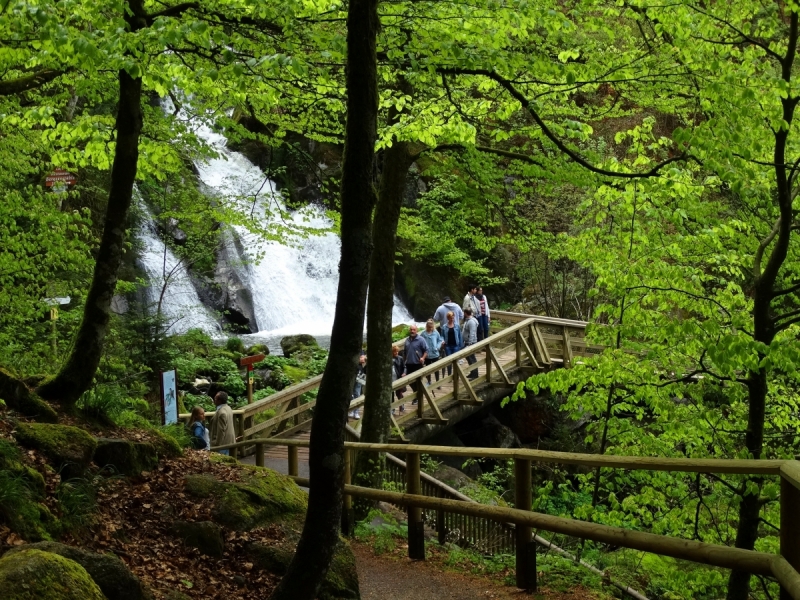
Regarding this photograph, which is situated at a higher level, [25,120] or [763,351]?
[25,120]

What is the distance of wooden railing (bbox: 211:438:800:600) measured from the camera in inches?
107

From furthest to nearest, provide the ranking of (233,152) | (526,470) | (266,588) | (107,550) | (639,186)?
(233,152) → (639,186) → (526,470) → (266,588) → (107,550)

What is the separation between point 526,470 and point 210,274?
19277 millimetres

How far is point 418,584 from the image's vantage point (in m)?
5.45

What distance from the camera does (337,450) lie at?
12.0ft

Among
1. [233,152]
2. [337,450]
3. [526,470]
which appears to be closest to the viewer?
[337,450]

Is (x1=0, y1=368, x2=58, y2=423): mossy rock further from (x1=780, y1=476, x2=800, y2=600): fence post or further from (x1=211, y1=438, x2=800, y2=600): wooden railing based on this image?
(x1=780, y1=476, x2=800, y2=600): fence post

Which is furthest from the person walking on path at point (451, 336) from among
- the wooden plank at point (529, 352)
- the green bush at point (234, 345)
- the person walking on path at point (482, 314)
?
the green bush at point (234, 345)

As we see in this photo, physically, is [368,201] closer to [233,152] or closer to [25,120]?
[25,120]

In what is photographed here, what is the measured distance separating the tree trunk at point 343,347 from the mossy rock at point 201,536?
4.63ft

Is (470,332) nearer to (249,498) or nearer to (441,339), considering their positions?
(441,339)

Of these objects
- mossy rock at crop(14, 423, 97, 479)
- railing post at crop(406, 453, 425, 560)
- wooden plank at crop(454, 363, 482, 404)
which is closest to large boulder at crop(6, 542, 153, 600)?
mossy rock at crop(14, 423, 97, 479)

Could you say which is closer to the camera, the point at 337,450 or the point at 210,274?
the point at 337,450

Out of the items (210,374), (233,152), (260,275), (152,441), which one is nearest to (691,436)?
(152,441)
